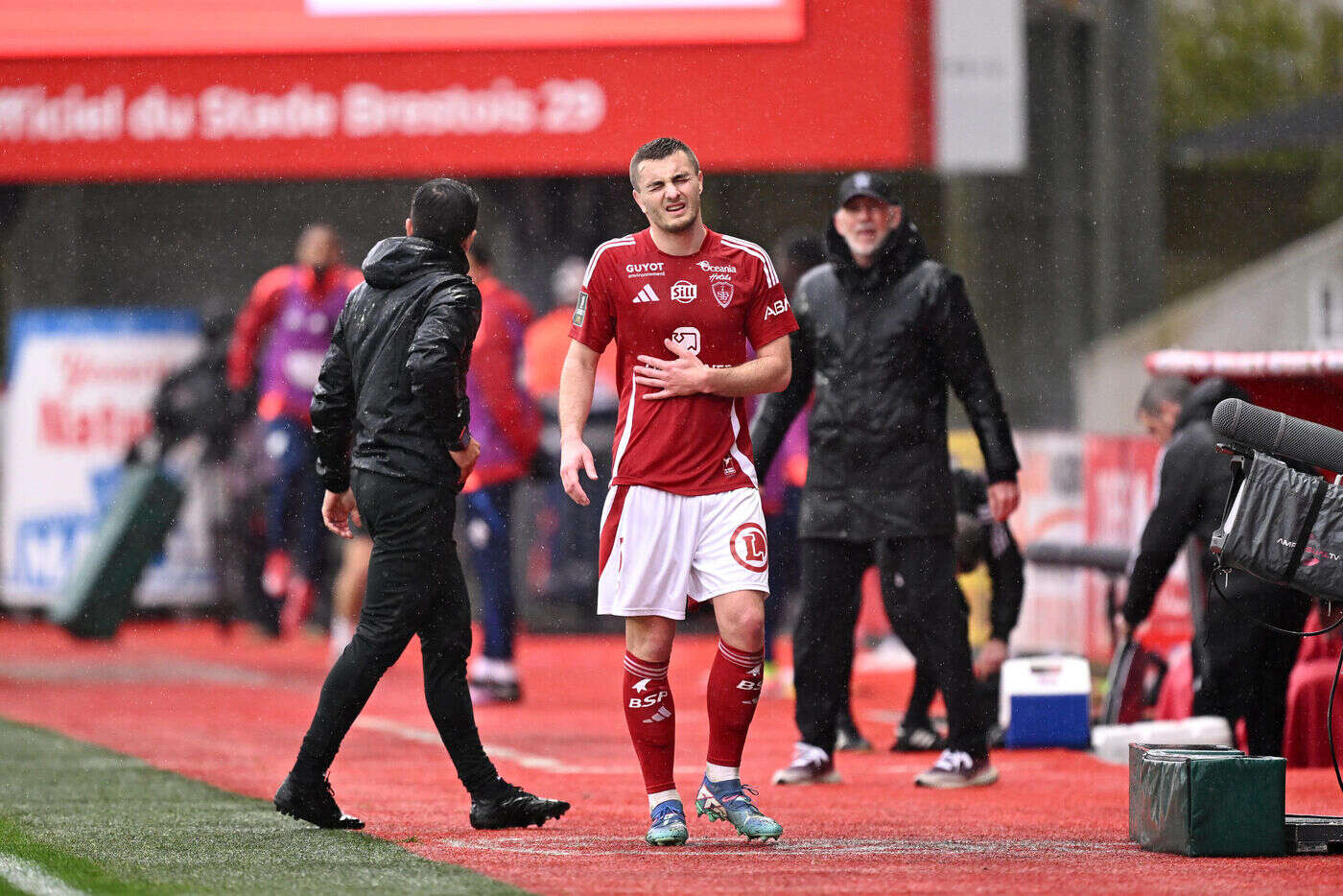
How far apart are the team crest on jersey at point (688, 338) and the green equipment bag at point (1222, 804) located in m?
1.61

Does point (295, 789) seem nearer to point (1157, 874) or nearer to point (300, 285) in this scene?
point (1157, 874)

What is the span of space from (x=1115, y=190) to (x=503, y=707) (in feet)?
56.4

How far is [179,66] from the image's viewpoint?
13.6m

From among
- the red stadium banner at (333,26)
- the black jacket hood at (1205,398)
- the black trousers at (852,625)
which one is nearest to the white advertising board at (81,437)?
the red stadium banner at (333,26)

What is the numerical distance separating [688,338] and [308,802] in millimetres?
1610

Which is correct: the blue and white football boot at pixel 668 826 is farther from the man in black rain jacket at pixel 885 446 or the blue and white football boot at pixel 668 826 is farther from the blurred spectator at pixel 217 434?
the blurred spectator at pixel 217 434

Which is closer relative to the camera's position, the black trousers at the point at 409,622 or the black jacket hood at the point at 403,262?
the black trousers at the point at 409,622

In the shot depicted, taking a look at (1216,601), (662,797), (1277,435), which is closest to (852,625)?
(1216,601)

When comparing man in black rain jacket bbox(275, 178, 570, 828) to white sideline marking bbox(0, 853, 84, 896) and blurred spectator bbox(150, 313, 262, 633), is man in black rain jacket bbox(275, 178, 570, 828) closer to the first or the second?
white sideline marking bbox(0, 853, 84, 896)

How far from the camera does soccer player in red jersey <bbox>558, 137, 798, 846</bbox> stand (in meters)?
6.08

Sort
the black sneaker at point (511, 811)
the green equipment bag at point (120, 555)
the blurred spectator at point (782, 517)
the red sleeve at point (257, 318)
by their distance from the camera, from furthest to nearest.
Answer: the green equipment bag at point (120, 555)
the red sleeve at point (257, 318)
the blurred spectator at point (782, 517)
the black sneaker at point (511, 811)

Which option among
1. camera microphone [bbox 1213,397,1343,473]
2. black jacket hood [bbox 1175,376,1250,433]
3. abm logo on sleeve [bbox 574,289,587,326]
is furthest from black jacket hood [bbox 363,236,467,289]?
black jacket hood [bbox 1175,376,1250,433]

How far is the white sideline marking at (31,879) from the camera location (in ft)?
16.8

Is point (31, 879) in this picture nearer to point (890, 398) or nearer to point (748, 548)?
point (748, 548)
